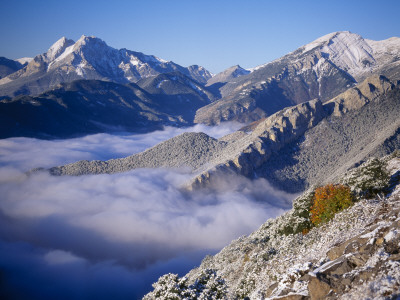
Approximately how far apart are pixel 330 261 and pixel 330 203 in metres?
21.0

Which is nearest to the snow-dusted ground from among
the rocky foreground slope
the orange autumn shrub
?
the rocky foreground slope

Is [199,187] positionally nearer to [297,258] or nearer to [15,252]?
[15,252]

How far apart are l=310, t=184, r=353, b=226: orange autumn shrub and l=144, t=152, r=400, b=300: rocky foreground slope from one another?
197 centimetres

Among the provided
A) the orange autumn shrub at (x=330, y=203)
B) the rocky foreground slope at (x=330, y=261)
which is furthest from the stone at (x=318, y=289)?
the orange autumn shrub at (x=330, y=203)

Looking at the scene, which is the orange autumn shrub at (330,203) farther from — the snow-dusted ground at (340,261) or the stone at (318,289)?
the stone at (318,289)

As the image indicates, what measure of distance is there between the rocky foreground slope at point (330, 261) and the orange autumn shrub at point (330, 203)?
1.97 m

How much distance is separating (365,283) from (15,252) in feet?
627

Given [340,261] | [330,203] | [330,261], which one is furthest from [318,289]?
[330,203]

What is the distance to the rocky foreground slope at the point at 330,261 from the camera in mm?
22344

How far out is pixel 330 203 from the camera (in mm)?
46812

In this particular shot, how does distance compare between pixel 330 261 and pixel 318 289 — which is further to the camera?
pixel 330 261

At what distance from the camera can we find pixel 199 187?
19612 centimetres

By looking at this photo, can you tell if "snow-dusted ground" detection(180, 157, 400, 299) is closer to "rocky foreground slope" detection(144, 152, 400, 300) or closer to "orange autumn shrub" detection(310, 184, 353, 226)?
"rocky foreground slope" detection(144, 152, 400, 300)

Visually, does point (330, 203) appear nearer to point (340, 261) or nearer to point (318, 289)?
point (340, 261)
